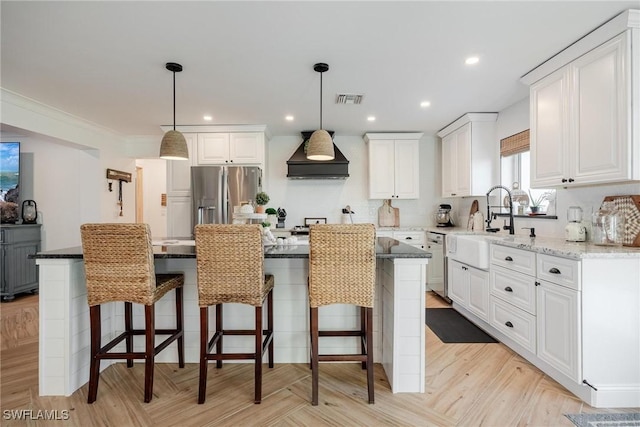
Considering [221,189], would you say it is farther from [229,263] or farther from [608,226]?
[608,226]

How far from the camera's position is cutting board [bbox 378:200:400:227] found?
5.06 m

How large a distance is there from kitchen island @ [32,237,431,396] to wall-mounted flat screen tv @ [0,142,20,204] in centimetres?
375

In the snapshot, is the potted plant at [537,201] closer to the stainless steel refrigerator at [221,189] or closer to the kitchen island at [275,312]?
the kitchen island at [275,312]

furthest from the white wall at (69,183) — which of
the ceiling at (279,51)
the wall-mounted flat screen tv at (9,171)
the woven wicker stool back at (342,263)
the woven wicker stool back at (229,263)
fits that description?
the woven wicker stool back at (342,263)

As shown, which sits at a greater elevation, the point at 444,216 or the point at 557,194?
the point at 557,194

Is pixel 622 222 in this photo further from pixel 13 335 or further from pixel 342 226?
pixel 13 335

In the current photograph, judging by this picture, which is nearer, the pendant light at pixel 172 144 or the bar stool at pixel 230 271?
the bar stool at pixel 230 271

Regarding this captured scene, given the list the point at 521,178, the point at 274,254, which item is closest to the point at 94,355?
the point at 274,254

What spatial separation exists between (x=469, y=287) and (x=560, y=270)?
4.18 ft

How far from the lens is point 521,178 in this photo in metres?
3.56

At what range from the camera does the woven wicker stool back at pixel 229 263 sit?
180cm

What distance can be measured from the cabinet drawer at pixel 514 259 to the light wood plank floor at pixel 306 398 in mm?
760

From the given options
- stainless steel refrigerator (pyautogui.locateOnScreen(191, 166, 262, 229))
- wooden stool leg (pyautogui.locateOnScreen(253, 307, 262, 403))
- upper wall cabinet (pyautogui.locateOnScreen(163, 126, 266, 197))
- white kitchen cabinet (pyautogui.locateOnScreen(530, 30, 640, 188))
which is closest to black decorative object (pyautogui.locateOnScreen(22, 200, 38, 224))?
upper wall cabinet (pyautogui.locateOnScreen(163, 126, 266, 197))

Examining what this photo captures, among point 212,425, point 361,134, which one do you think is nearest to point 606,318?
point 212,425
